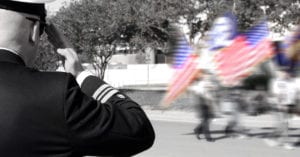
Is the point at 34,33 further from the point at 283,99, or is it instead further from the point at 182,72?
the point at 182,72

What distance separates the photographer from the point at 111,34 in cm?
2805

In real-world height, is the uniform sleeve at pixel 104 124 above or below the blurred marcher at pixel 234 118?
above

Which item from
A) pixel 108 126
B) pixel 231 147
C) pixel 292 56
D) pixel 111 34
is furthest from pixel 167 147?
pixel 111 34

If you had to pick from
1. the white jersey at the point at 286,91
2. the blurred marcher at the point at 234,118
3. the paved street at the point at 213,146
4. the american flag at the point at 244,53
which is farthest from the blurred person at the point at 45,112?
the blurred marcher at the point at 234,118

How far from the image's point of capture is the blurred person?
1.74m

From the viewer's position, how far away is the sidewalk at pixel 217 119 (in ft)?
56.2

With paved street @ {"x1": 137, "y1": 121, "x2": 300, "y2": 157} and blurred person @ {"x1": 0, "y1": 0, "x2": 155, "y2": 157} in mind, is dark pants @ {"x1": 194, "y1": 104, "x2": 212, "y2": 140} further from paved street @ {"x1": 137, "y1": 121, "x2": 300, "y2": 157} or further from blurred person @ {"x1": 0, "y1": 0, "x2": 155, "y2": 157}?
blurred person @ {"x1": 0, "y1": 0, "x2": 155, "y2": 157}

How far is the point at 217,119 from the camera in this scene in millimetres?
17781

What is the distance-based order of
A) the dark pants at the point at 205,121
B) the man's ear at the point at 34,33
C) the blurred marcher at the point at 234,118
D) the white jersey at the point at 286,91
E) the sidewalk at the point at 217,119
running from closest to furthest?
the man's ear at the point at 34,33
the white jersey at the point at 286,91
the dark pants at the point at 205,121
the blurred marcher at the point at 234,118
the sidewalk at the point at 217,119

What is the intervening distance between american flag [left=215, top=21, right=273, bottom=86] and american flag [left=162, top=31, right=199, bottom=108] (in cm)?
55

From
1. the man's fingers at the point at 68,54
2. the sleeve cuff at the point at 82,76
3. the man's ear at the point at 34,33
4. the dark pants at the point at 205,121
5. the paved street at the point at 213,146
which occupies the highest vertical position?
the man's ear at the point at 34,33

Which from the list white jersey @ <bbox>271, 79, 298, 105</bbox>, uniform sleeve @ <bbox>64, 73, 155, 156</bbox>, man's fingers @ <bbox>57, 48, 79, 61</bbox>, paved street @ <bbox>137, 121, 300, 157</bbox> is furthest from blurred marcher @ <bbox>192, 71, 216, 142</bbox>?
uniform sleeve @ <bbox>64, 73, 155, 156</bbox>

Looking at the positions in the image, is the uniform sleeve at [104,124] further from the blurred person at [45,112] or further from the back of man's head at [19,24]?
the back of man's head at [19,24]

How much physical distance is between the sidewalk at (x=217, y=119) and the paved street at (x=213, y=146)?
171cm
